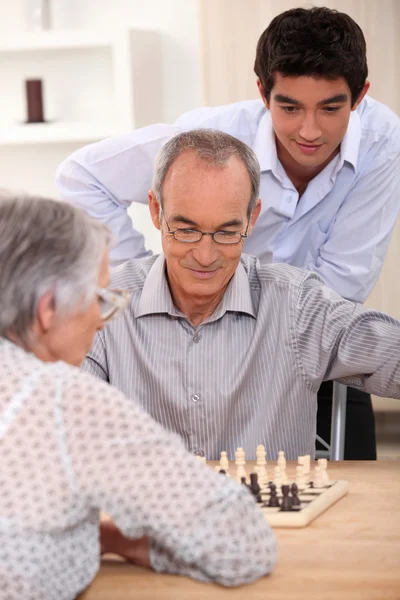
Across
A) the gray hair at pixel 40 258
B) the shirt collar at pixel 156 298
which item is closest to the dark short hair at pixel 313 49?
the shirt collar at pixel 156 298

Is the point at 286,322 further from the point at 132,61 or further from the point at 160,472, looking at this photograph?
the point at 132,61

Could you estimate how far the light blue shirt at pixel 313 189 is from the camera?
2887 mm

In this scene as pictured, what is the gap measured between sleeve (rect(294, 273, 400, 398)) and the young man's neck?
1.90 feet

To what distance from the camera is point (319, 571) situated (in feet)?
4.58

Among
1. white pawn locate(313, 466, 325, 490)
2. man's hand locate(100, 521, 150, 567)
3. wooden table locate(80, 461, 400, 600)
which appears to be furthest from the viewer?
white pawn locate(313, 466, 325, 490)

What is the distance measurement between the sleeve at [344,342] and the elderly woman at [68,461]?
88 centimetres

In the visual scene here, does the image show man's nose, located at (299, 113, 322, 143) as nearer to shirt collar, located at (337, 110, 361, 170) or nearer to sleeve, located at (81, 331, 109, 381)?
shirt collar, located at (337, 110, 361, 170)

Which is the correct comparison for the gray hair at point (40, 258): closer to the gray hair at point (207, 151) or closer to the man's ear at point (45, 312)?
the man's ear at point (45, 312)

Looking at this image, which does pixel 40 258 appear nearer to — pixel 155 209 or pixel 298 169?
pixel 155 209

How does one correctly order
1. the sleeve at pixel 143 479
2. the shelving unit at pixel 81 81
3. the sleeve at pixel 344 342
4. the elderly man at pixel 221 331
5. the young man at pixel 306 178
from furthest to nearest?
1. the shelving unit at pixel 81 81
2. the young man at pixel 306 178
3. the elderly man at pixel 221 331
4. the sleeve at pixel 344 342
5. the sleeve at pixel 143 479

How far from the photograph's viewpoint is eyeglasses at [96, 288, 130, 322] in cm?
141

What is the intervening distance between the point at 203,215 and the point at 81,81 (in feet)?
9.39

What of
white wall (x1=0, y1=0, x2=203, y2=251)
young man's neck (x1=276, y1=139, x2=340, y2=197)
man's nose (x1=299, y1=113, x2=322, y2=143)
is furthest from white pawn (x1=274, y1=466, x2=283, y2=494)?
white wall (x1=0, y1=0, x2=203, y2=251)

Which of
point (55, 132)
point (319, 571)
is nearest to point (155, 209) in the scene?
point (319, 571)
